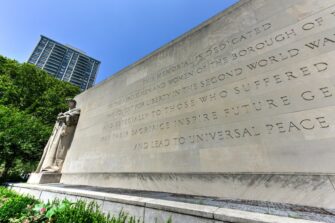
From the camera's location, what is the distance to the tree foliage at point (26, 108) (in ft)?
45.8

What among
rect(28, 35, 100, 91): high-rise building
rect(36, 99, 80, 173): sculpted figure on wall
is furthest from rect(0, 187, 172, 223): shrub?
rect(28, 35, 100, 91): high-rise building

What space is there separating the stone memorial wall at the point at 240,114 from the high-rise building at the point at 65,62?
103 meters

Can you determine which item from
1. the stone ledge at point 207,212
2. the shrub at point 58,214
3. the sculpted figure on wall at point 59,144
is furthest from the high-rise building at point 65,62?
the stone ledge at point 207,212

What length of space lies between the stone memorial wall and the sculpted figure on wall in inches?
131

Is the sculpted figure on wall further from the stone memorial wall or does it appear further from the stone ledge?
the stone ledge

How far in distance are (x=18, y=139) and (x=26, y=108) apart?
13.9 m

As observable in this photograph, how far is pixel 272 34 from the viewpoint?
18.9ft

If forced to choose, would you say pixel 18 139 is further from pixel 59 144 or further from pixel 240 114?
pixel 240 114

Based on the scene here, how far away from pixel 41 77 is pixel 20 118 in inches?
642

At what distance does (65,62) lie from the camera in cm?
10588

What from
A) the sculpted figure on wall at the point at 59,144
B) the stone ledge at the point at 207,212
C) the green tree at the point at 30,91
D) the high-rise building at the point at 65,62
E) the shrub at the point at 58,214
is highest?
the high-rise building at the point at 65,62

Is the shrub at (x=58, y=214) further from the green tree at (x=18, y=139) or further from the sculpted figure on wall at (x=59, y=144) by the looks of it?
the green tree at (x=18, y=139)

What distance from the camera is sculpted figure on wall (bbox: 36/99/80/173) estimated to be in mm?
11326

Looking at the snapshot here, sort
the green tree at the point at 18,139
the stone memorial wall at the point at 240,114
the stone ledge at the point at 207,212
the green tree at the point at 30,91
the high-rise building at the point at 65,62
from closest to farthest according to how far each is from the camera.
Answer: the stone ledge at the point at 207,212 < the stone memorial wall at the point at 240,114 < the green tree at the point at 18,139 < the green tree at the point at 30,91 < the high-rise building at the point at 65,62
